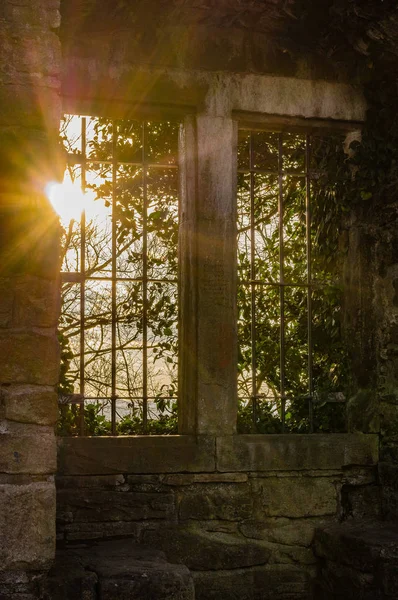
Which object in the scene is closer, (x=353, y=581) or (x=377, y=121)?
(x=353, y=581)

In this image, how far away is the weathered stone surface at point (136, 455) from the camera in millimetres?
4770

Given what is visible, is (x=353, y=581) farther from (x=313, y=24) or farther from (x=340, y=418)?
(x=313, y=24)

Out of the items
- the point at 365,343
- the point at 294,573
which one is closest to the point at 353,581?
the point at 294,573

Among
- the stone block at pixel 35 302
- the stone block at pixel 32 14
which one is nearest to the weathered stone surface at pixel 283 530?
the stone block at pixel 35 302

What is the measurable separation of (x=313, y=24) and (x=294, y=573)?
128 inches

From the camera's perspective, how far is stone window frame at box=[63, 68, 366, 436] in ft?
16.5

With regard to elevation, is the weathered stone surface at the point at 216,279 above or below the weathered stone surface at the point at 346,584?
above

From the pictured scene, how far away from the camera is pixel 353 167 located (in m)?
5.52

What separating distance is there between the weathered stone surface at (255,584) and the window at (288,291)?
33.7 inches

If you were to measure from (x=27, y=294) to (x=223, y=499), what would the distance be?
2013 millimetres

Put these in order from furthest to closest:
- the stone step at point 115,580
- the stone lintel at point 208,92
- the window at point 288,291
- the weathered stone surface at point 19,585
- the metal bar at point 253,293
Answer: the window at point 288,291 < the metal bar at point 253,293 < the stone lintel at point 208,92 < the stone step at point 115,580 < the weathered stone surface at point 19,585

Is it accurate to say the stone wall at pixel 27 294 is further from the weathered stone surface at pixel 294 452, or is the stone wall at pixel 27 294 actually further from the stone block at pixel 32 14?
the weathered stone surface at pixel 294 452

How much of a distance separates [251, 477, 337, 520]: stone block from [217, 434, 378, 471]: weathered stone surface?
0.27 ft

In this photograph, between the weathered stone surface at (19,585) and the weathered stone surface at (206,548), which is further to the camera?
the weathered stone surface at (206,548)
